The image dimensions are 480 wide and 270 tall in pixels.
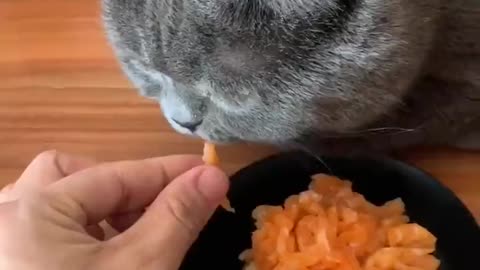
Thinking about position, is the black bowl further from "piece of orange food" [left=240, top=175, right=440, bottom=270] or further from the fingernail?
the fingernail

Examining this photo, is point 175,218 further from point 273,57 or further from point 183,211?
point 273,57

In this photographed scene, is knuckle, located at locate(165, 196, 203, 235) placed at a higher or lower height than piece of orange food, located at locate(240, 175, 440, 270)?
higher

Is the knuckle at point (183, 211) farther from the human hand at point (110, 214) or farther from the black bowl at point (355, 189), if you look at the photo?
the black bowl at point (355, 189)

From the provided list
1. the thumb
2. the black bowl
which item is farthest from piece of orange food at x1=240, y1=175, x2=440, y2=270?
the thumb

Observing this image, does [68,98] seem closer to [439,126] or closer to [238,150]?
[238,150]

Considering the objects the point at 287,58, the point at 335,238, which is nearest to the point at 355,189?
the point at 335,238

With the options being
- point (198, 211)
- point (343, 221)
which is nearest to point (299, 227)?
point (343, 221)

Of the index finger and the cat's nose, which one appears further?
the cat's nose
